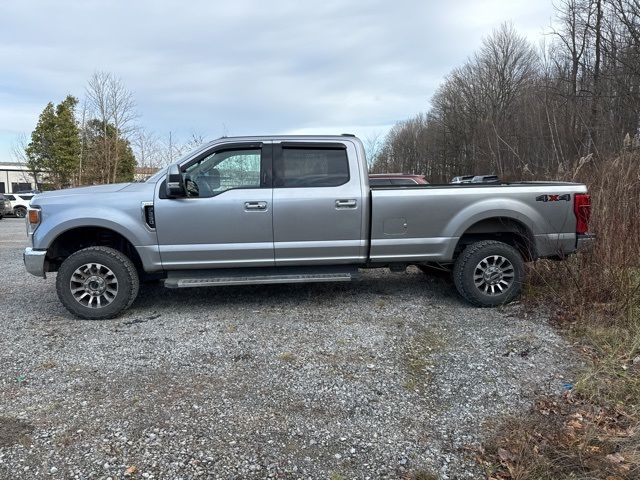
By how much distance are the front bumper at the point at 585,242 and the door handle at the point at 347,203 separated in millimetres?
2631

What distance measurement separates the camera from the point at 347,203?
496 cm

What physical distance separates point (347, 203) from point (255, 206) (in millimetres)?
1015

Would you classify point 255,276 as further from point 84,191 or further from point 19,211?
point 19,211

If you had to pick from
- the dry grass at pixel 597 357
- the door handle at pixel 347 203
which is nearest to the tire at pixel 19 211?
the door handle at pixel 347 203

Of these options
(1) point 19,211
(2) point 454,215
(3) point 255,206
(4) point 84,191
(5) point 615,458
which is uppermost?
(4) point 84,191

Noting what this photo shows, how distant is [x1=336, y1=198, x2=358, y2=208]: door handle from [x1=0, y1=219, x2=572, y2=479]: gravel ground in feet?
4.01

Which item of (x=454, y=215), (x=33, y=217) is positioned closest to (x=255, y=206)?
(x=454, y=215)

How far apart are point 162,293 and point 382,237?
305 centimetres

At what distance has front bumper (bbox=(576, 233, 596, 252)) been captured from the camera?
16.8 feet

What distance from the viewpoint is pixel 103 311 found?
484cm

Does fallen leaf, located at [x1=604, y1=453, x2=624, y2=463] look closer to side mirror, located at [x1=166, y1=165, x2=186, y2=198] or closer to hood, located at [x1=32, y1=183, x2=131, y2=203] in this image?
side mirror, located at [x1=166, y1=165, x2=186, y2=198]

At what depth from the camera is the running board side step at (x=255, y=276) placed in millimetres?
4867

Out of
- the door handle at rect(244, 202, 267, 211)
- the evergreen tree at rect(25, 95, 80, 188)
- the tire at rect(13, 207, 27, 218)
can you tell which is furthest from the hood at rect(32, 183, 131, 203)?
the evergreen tree at rect(25, 95, 80, 188)

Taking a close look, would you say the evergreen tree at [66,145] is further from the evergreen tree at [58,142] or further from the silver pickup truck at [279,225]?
the silver pickup truck at [279,225]
